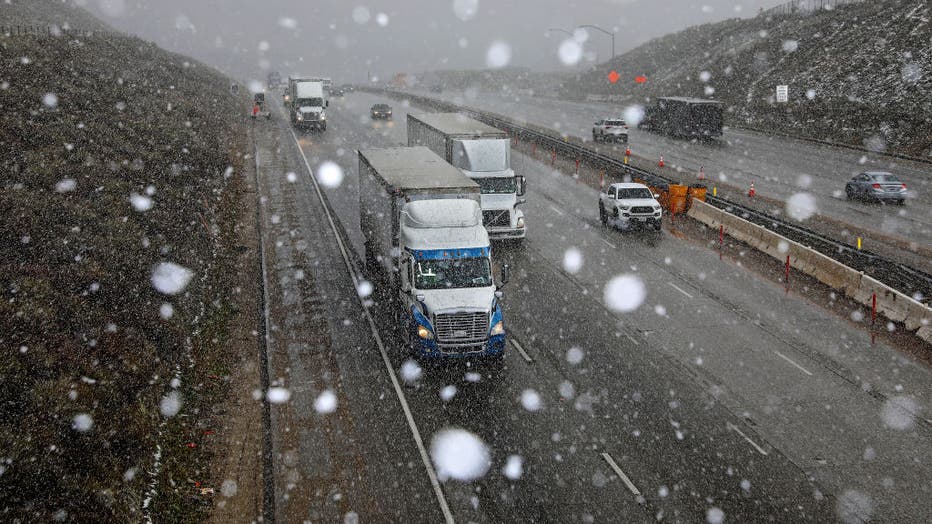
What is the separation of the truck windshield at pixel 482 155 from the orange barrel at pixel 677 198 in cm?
789

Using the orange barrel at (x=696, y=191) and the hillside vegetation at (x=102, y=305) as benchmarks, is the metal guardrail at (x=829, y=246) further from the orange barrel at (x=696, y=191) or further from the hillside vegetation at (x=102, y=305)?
the hillside vegetation at (x=102, y=305)

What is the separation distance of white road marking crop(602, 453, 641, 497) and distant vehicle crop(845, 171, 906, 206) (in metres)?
25.1

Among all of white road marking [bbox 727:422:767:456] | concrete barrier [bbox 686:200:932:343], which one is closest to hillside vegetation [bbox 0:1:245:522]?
white road marking [bbox 727:422:767:456]

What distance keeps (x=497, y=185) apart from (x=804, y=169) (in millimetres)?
22318

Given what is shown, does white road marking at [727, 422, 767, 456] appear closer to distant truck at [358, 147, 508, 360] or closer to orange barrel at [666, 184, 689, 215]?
distant truck at [358, 147, 508, 360]

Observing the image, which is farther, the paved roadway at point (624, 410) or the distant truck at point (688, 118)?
the distant truck at point (688, 118)

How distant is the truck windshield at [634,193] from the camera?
94.4ft

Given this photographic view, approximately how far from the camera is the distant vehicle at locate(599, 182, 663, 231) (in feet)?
91.9

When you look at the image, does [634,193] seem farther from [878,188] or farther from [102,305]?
[102,305]

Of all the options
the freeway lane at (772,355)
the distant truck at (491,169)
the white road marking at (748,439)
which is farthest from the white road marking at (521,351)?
the distant truck at (491,169)

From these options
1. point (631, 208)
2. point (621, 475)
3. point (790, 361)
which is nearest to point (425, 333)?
point (621, 475)

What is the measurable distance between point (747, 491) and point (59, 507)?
10.4 meters

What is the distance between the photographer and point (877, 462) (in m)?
12.2

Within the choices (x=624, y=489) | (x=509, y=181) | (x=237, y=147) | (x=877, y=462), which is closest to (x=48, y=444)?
(x=624, y=489)
